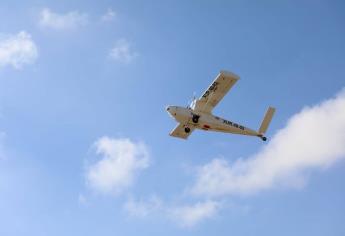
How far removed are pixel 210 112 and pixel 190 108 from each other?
1.98m

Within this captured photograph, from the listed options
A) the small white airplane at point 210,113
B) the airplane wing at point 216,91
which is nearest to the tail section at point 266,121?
the small white airplane at point 210,113

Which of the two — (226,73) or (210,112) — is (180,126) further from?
(226,73)

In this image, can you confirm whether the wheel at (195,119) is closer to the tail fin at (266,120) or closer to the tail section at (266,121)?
the tail section at (266,121)

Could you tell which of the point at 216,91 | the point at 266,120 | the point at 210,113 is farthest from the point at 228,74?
the point at 266,120

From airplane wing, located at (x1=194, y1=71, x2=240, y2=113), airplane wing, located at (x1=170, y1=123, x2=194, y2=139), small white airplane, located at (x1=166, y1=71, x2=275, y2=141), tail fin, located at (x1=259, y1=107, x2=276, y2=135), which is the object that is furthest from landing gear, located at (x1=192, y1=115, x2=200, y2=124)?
tail fin, located at (x1=259, y1=107, x2=276, y2=135)

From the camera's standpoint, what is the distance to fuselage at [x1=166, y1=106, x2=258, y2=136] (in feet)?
162

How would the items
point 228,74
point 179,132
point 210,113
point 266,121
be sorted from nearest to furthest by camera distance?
1. point 228,74
2. point 210,113
3. point 266,121
4. point 179,132

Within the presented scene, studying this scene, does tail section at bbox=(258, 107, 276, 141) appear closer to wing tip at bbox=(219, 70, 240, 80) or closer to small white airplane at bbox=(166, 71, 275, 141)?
small white airplane at bbox=(166, 71, 275, 141)

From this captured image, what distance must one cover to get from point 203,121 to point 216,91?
10.3 ft

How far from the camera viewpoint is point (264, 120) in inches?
2125

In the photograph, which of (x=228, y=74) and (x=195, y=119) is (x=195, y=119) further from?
(x=228, y=74)

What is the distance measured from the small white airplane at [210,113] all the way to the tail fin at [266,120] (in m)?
0.31

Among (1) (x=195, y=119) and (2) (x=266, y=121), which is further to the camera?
(2) (x=266, y=121)

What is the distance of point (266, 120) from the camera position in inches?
2127
